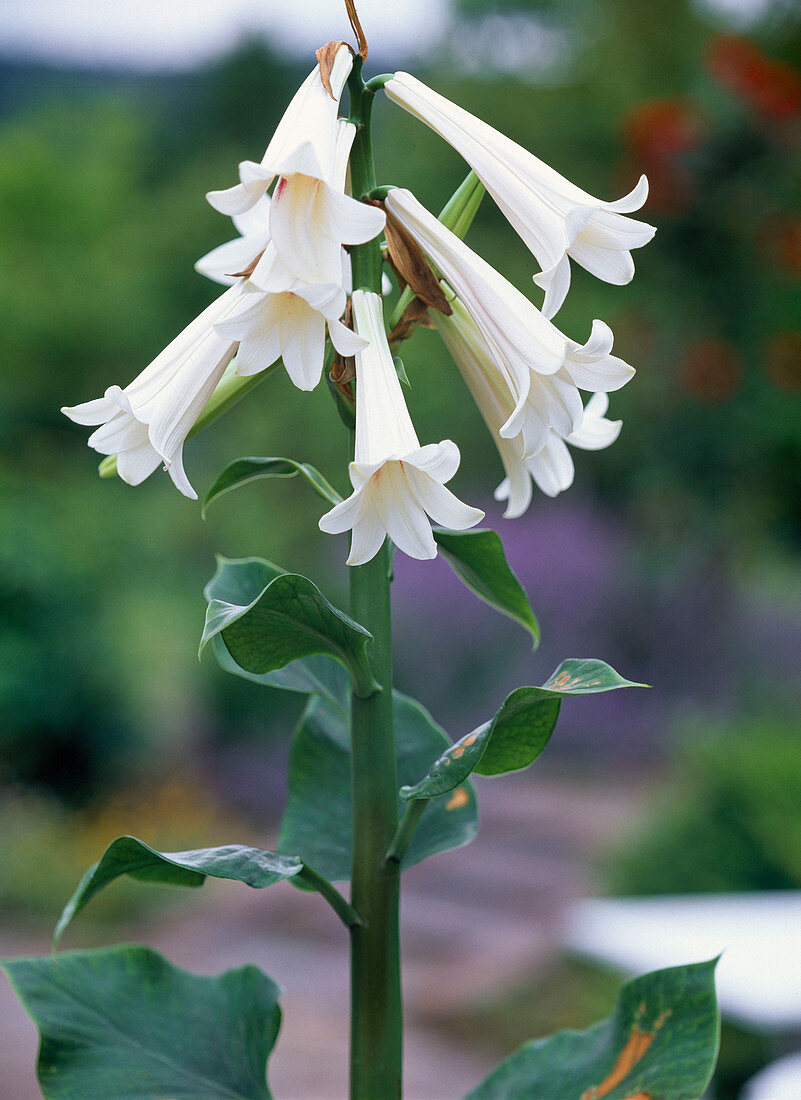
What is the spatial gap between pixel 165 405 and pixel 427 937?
2671 mm

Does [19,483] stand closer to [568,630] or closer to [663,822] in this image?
[568,630]

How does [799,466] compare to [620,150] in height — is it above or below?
below

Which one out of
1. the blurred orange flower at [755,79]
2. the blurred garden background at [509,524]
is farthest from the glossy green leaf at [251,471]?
the blurred orange flower at [755,79]

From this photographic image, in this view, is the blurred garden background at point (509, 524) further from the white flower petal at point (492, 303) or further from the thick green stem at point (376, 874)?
the white flower petal at point (492, 303)

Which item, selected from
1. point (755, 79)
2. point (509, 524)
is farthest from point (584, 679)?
point (755, 79)

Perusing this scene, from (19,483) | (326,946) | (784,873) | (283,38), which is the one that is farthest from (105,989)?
(283,38)

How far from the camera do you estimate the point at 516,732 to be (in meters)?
0.42

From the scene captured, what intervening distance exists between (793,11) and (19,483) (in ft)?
13.6

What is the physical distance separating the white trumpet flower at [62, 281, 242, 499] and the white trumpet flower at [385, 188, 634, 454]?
0.28 feet

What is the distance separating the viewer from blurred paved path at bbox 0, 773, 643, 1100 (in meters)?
2.22

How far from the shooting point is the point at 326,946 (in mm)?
2840

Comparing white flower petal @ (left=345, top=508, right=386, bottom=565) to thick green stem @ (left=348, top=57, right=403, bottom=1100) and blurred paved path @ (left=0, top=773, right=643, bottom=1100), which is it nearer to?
thick green stem @ (left=348, top=57, right=403, bottom=1100)

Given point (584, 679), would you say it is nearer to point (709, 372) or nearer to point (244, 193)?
point (244, 193)

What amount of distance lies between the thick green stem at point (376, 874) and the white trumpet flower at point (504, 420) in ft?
0.27
